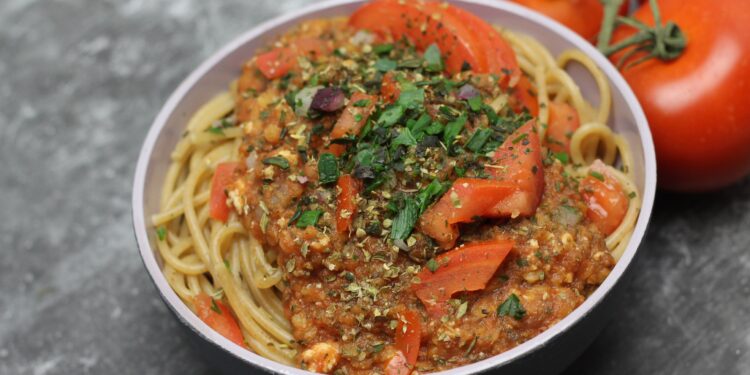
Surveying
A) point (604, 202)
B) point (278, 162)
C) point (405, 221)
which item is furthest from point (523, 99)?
point (278, 162)

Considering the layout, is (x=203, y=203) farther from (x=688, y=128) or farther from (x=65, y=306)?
(x=688, y=128)

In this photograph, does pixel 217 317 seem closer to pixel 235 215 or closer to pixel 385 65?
pixel 235 215

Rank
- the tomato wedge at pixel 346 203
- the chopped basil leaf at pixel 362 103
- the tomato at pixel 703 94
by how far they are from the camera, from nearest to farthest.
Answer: the tomato wedge at pixel 346 203, the chopped basil leaf at pixel 362 103, the tomato at pixel 703 94

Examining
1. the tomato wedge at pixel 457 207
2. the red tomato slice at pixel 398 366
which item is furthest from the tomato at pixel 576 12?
the red tomato slice at pixel 398 366

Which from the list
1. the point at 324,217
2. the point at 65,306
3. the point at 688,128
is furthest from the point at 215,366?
the point at 688,128

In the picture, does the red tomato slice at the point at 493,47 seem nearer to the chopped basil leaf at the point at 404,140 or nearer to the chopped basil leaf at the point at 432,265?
the chopped basil leaf at the point at 404,140
